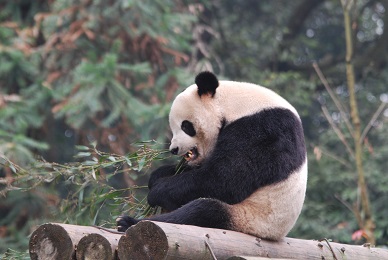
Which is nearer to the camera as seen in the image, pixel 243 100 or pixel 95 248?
pixel 95 248

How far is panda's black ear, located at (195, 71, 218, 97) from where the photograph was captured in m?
4.36

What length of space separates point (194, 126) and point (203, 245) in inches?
47.6

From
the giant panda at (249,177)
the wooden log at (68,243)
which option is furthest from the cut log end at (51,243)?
the giant panda at (249,177)

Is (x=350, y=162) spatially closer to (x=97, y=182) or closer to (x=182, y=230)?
(x=97, y=182)

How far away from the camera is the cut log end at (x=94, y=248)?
3164 millimetres

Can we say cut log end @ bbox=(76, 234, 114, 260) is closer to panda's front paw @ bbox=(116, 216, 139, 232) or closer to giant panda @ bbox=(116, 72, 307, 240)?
panda's front paw @ bbox=(116, 216, 139, 232)

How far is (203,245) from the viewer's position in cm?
332

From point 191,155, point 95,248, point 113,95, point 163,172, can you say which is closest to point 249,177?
point 191,155

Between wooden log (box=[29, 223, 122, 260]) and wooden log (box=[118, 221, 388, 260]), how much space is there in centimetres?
7

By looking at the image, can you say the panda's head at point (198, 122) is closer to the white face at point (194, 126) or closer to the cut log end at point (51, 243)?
the white face at point (194, 126)

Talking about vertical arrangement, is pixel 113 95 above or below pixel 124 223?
below

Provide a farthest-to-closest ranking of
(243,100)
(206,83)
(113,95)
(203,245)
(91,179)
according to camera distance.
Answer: (113,95) < (91,179) < (206,83) < (243,100) < (203,245)

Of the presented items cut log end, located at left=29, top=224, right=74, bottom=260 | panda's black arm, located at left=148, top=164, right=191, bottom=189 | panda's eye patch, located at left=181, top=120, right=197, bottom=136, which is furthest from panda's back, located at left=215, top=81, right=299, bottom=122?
cut log end, located at left=29, top=224, right=74, bottom=260

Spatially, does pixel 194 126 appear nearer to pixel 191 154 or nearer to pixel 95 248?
pixel 191 154
